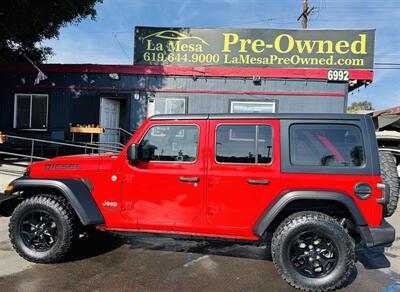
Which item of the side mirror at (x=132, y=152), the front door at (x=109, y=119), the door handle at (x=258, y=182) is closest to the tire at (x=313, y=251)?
the door handle at (x=258, y=182)

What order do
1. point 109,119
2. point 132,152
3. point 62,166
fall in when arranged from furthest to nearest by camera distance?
point 109,119
point 62,166
point 132,152

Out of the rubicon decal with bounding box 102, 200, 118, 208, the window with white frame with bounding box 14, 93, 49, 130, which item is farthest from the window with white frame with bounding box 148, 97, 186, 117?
the rubicon decal with bounding box 102, 200, 118, 208

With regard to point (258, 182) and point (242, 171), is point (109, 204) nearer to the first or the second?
point (242, 171)

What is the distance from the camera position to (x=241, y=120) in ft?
12.6

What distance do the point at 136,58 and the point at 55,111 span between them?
143 inches

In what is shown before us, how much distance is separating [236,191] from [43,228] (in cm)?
250

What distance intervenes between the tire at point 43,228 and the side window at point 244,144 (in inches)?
79.9

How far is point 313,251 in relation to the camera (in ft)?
11.8

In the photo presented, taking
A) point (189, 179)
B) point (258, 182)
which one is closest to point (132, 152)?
point (189, 179)

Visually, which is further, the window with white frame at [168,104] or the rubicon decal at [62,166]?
the window with white frame at [168,104]

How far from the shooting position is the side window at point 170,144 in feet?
12.8

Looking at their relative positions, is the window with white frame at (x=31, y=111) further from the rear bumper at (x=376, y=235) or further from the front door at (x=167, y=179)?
the rear bumper at (x=376, y=235)

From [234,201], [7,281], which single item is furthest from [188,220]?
[7,281]

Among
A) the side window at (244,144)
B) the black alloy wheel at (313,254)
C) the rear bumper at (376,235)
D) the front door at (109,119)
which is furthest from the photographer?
the front door at (109,119)
